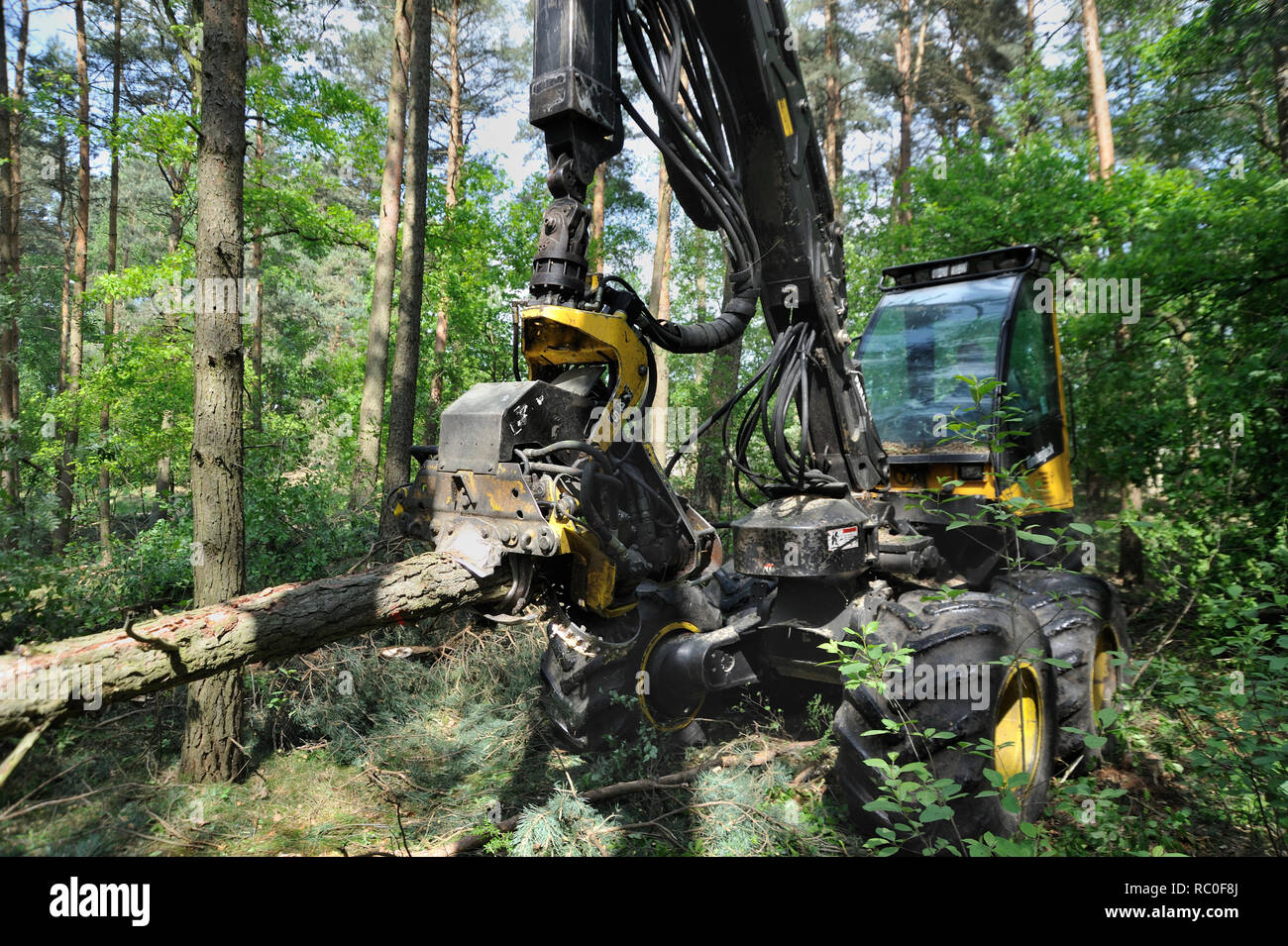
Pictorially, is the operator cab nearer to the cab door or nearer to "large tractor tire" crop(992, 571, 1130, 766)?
the cab door

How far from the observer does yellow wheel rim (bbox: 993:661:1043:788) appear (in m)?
3.90

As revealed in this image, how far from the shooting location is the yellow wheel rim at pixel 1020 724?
3896 millimetres

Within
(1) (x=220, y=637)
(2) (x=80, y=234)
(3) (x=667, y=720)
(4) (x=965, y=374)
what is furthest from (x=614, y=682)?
(2) (x=80, y=234)

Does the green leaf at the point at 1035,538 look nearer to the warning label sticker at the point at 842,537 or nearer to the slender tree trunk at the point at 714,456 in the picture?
the warning label sticker at the point at 842,537

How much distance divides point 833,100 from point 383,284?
1318 cm

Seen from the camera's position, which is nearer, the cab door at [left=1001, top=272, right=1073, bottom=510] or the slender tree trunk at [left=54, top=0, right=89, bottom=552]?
the cab door at [left=1001, top=272, right=1073, bottom=510]

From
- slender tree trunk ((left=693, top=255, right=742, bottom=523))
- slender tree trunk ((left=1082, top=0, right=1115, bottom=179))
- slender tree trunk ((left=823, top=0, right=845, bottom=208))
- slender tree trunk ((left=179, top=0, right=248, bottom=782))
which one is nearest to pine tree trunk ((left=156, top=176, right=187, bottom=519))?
slender tree trunk ((left=179, top=0, right=248, bottom=782))

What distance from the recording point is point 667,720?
4.81 m

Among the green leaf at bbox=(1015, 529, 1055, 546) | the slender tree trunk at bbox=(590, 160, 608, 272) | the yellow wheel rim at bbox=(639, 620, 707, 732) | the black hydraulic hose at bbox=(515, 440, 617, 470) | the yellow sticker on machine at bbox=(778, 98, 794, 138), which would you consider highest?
the slender tree trunk at bbox=(590, 160, 608, 272)

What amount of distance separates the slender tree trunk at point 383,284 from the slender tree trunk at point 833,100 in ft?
33.3

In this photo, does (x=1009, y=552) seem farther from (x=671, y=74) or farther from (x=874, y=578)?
(x=671, y=74)

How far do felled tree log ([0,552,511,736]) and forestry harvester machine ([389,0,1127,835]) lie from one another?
22 cm

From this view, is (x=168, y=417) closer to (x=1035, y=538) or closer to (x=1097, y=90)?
(x=1035, y=538)
